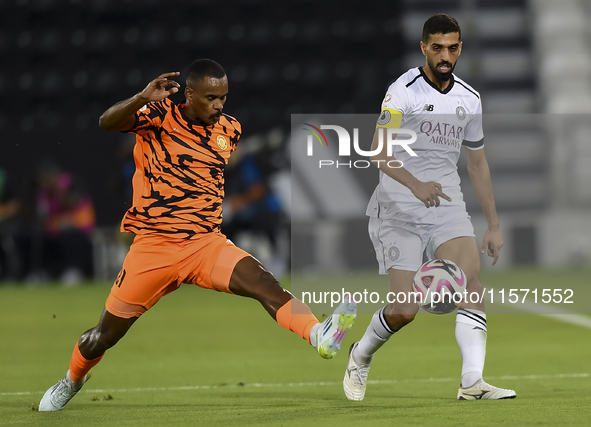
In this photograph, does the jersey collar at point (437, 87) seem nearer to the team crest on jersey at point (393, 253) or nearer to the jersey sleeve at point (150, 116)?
the team crest on jersey at point (393, 253)

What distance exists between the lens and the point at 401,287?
17.7ft

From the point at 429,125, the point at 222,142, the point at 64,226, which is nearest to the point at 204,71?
the point at 222,142

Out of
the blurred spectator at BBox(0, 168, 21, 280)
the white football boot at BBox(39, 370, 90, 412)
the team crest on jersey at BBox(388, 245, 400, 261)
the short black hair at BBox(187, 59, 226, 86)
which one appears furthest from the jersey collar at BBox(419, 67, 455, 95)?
the blurred spectator at BBox(0, 168, 21, 280)

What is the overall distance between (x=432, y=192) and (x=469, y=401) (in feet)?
3.80

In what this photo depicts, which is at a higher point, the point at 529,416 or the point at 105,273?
A: the point at 529,416

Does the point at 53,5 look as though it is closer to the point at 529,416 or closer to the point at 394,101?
the point at 394,101

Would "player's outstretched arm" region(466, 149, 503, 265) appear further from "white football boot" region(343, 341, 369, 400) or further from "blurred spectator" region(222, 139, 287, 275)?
"blurred spectator" region(222, 139, 287, 275)

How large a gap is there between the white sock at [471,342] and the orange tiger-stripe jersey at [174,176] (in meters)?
1.52

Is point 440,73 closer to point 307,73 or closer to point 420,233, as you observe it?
point 420,233

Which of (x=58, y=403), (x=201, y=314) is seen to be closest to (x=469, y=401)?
(x=58, y=403)

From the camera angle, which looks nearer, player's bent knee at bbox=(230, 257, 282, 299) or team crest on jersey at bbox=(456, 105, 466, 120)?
player's bent knee at bbox=(230, 257, 282, 299)

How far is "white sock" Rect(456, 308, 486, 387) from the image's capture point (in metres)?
5.27

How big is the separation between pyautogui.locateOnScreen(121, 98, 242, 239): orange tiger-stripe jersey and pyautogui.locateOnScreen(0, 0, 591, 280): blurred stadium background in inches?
412

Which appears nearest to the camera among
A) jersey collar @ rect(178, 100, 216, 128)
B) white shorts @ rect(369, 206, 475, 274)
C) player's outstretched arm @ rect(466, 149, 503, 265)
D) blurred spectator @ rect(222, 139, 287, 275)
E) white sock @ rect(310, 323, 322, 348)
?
white sock @ rect(310, 323, 322, 348)
